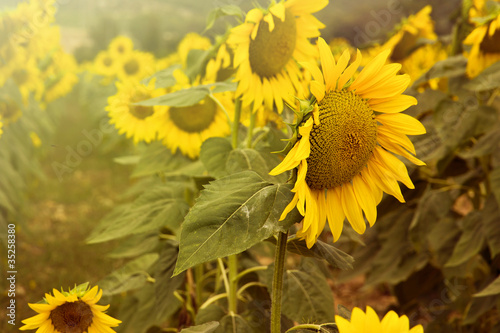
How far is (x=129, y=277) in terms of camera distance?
3.41ft

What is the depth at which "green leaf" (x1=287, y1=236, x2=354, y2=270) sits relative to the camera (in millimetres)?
633

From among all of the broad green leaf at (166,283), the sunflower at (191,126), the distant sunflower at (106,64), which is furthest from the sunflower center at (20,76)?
the broad green leaf at (166,283)

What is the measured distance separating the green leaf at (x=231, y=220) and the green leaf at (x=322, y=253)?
8 cm

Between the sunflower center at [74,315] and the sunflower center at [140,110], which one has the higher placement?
the sunflower center at [140,110]

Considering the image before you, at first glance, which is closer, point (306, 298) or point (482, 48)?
point (306, 298)

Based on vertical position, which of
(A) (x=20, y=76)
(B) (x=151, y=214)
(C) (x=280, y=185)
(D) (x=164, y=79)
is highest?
(A) (x=20, y=76)

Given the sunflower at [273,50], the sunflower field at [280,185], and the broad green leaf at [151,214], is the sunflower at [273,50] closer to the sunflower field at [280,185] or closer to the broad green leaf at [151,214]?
the sunflower field at [280,185]

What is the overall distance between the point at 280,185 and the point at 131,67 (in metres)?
2.66

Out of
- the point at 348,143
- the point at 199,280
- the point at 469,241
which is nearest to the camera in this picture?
the point at 348,143

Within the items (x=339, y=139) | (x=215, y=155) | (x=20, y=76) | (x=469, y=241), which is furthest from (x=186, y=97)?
(x=20, y=76)

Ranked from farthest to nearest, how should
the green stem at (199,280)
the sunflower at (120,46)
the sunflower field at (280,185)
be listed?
the sunflower at (120,46), the green stem at (199,280), the sunflower field at (280,185)

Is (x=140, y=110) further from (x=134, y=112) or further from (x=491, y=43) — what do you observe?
(x=491, y=43)

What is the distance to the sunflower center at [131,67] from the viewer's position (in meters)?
3.03

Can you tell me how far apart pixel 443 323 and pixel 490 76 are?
69 centimetres
